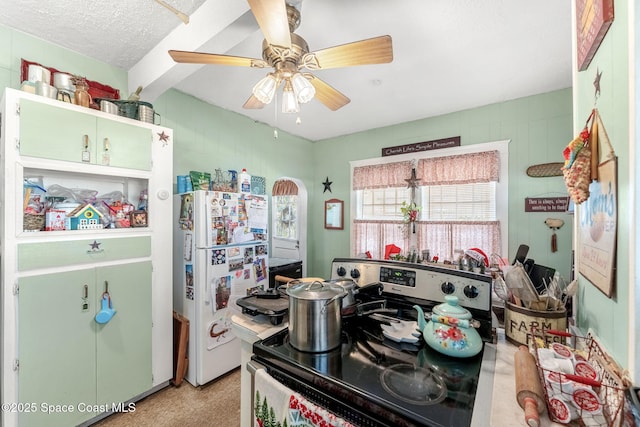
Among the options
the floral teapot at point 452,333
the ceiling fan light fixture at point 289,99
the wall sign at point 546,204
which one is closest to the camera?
the floral teapot at point 452,333

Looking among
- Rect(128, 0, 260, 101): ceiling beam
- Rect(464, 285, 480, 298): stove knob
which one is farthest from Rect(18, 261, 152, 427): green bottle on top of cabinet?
Rect(464, 285, 480, 298): stove knob

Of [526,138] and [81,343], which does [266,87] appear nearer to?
[81,343]

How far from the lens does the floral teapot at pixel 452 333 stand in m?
0.88

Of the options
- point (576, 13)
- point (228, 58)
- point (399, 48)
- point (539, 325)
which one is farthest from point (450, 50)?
point (539, 325)

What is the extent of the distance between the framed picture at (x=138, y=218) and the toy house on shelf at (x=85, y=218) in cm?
19

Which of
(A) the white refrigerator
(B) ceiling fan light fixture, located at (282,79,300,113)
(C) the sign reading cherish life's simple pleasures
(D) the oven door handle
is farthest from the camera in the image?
(C) the sign reading cherish life's simple pleasures

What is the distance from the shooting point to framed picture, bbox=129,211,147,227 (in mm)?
2082

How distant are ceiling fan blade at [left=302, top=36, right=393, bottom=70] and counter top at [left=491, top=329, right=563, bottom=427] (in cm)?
134

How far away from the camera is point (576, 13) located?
98 cm

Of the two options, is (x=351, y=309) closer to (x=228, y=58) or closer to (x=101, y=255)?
(x=228, y=58)

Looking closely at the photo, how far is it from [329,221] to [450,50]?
105 inches

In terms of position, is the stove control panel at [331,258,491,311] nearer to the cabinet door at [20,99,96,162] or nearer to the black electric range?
the black electric range

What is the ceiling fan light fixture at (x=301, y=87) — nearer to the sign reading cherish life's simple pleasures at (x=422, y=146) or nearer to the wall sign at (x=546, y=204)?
the sign reading cherish life's simple pleasures at (x=422, y=146)

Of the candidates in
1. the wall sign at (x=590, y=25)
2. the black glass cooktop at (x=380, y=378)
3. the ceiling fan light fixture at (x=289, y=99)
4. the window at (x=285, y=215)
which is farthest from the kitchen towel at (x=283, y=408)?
the window at (x=285, y=215)
